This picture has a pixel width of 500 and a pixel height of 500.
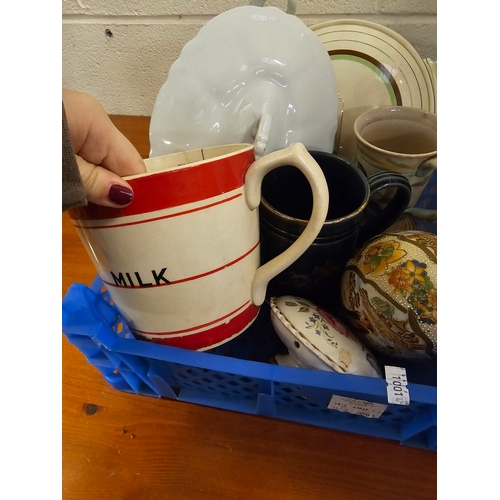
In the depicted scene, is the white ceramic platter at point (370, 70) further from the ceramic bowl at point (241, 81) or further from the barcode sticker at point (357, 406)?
the barcode sticker at point (357, 406)

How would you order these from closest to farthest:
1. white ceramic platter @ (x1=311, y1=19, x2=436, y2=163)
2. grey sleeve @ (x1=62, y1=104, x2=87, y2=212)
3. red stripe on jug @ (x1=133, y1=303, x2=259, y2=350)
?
1. grey sleeve @ (x1=62, y1=104, x2=87, y2=212)
2. red stripe on jug @ (x1=133, y1=303, x2=259, y2=350)
3. white ceramic platter @ (x1=311, y1=19, x2=436, y2=163)

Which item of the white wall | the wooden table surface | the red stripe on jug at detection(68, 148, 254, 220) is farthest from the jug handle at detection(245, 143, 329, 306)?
the white wall

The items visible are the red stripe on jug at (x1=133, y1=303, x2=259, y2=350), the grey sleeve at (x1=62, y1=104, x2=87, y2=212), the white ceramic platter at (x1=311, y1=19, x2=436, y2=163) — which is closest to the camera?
the grey sleeve at (x1=62, y1=104, x2=87, y2=212)

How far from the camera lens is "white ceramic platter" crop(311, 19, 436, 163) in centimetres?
45

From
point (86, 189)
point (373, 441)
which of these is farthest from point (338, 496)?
point (86, 189)

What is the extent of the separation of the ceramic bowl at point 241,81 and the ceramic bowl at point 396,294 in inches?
5.2

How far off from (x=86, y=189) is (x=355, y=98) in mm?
355

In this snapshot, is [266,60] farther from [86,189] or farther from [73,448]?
[73,448]

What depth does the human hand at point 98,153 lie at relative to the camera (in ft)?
0.72

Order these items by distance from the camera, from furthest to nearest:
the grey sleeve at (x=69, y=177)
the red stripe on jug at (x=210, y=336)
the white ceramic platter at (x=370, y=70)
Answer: the white ceramic platter at (x=370, y=70)
the red stripe on jug at (x=210, y=336)
the grey sleeve at (x=69, y=177)

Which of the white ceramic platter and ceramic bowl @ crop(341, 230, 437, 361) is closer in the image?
ceramic bowl @ crop(341, 230, 437, 361)

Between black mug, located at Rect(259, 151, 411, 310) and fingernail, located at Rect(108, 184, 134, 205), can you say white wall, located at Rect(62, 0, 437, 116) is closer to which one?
black mug, located at Rect(259, 151, 411, 310)

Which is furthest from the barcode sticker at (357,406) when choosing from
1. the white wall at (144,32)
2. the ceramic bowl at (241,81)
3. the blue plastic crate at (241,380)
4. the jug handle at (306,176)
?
the white wall at (144,32)

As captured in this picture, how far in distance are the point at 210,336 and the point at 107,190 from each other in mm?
135
